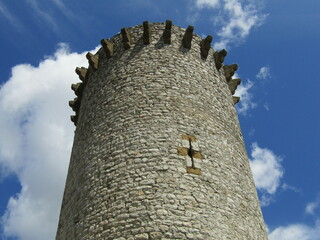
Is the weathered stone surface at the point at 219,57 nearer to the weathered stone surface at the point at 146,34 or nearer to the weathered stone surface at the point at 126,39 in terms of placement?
the weathered stone surface at the point at 146,34

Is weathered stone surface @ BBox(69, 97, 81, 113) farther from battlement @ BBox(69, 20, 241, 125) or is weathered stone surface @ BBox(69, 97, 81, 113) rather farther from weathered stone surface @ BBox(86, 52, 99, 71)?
weathered stone surface @ BBox(86, 52, 99, 71)

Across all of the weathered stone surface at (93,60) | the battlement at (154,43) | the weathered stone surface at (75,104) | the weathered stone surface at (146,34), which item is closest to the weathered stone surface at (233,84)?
the battlement at (154,43)

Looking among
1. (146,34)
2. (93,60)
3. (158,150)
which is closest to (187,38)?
(146,34)

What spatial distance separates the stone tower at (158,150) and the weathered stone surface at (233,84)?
1130mm

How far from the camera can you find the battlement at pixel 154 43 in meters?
9.61

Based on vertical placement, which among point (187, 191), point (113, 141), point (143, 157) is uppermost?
point (113, 141)

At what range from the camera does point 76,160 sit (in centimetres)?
839

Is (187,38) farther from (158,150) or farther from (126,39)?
(158,150)

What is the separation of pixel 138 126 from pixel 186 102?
1.38m

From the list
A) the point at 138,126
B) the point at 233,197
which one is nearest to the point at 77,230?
the point at 138,126

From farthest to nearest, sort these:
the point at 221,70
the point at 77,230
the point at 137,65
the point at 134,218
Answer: the point at 221,70, the point at 137,65, the point at 77,230, the point at 134,218

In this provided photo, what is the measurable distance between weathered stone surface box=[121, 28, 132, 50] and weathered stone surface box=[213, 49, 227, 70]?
2598mm

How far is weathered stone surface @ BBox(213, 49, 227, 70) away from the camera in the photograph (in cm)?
1033

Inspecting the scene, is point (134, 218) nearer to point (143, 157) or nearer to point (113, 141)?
point (143, 157)
